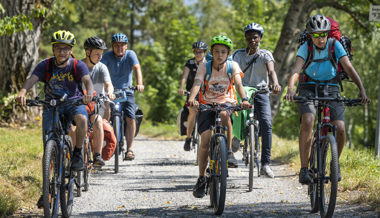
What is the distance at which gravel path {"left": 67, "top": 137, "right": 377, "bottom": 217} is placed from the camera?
241 inches

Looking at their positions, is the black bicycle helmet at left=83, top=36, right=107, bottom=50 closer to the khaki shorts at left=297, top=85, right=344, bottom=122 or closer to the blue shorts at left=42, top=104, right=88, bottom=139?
the blue shorts at left=42, top=104, right=88, bottom=139

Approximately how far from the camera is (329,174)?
5.55 m

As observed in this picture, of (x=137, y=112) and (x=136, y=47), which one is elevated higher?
(x=136, y=47)

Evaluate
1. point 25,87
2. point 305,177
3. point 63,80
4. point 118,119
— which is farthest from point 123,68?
point 305,177

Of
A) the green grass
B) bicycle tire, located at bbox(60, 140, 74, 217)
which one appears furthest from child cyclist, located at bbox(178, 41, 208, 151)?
bicycle tire, located at bbox(60, 140, 74, 217)

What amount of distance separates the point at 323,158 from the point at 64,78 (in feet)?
9.34

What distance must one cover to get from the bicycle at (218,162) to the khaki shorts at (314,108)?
0.72m

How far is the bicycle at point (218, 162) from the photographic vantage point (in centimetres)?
582

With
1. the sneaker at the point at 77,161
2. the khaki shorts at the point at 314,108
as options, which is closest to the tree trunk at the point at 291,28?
the khaki shorts at the point at 314,108

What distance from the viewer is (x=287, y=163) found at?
10430mm

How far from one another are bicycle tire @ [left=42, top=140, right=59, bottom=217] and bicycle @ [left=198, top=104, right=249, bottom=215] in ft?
5.45

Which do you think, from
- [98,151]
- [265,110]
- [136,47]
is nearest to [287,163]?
[265,110]

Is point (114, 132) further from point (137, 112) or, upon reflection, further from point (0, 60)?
point (0, 60)

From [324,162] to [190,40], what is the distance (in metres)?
22.7
